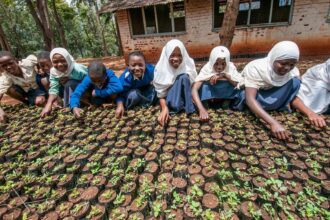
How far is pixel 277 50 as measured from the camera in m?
1.82

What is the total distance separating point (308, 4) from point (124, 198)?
7.80m

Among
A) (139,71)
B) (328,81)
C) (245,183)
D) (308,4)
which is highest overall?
(308,4)

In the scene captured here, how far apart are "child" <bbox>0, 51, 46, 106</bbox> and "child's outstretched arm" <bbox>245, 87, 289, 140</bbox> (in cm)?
272

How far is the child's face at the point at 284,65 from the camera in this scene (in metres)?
1.78

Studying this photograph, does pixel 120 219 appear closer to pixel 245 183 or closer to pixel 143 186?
pixel 143 186

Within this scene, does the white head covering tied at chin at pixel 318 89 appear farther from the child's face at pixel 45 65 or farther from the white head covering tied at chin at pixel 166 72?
the child's face at pixel 45 65

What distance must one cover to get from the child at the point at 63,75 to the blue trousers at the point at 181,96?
133cm

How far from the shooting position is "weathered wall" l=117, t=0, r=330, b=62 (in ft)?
20.6

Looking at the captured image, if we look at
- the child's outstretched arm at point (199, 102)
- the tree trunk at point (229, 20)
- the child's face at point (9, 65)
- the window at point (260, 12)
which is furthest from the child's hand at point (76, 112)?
the window at point (260, 12)

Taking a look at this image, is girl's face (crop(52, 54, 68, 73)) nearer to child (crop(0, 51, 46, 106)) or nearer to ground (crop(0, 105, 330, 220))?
child (crop(0, 51, 46, 106))

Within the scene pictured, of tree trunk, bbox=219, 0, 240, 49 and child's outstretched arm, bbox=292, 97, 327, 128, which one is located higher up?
tree trunk, bbox=219, 0, 240, 49

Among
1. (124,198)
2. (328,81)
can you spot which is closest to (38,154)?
(124,198)

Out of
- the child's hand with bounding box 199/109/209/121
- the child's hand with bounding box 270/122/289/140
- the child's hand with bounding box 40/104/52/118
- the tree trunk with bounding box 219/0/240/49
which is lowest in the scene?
the child's hand with bounding box 270/122/289/140

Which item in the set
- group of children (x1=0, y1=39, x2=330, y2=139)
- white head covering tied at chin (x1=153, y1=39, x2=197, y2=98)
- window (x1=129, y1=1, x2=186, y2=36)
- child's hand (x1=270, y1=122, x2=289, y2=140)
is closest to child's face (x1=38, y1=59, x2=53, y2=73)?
group of children (x1=0, y1=39, x2=330, y2=139)
